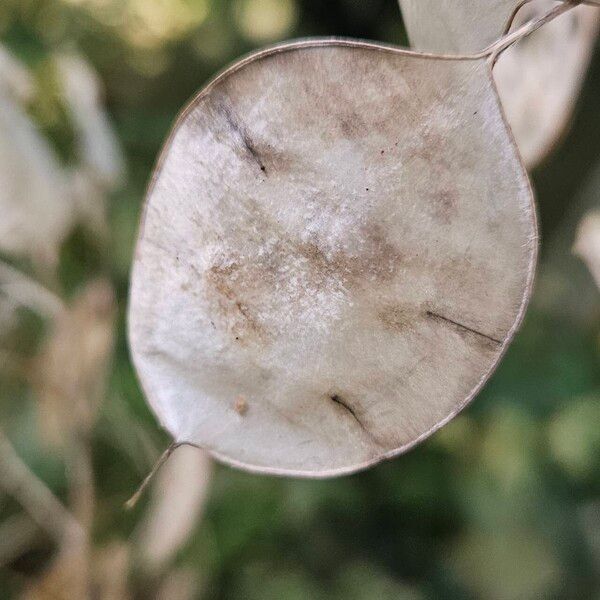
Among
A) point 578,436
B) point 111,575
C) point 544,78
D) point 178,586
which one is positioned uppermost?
point 544,78

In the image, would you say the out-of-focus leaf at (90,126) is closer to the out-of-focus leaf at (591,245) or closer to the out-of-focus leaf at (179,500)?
the out-of-focus leaf at (179,500)

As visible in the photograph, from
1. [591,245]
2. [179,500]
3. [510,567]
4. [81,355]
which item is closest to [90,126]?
[81,355]

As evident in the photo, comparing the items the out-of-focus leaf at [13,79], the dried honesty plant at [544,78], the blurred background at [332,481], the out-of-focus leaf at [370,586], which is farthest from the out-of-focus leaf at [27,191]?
the out-of-focus leaf at [370,586]

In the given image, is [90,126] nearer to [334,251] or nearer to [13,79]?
[13,79]

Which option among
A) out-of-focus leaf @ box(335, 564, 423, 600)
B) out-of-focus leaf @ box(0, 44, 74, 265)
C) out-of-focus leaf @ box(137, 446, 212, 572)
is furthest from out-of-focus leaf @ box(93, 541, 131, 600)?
out-of-focus leaf @ box(335, 564, 423, 600)

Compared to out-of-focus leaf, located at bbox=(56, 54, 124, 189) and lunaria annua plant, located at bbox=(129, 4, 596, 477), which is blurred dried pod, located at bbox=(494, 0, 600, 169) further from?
out-of-focus leaf, located at bbox=(56, 54, 124, 189)

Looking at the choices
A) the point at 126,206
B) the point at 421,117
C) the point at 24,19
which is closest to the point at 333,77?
the point at 421,117

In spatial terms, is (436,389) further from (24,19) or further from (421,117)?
(24,19)

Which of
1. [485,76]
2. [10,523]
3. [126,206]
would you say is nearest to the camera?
[485,76]
